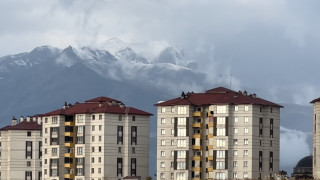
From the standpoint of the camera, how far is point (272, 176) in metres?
198

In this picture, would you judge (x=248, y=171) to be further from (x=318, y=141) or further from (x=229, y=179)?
(x=318, y=141)

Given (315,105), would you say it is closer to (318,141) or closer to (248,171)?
(318,141)

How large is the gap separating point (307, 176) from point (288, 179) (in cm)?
449

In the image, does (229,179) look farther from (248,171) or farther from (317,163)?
(317,163)

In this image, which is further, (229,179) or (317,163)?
(229,179)

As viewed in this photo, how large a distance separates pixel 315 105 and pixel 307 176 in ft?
36.8

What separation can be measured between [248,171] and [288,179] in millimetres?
12198

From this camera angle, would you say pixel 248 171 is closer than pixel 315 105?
No

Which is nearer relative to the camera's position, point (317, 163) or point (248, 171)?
point (317, 163)

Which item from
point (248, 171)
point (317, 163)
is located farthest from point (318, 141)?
point (248, 171)

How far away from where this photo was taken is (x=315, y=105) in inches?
7392

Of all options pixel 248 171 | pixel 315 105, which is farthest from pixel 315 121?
pixel 248 171

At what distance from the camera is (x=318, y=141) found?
186m

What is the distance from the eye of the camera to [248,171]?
199750 mm
